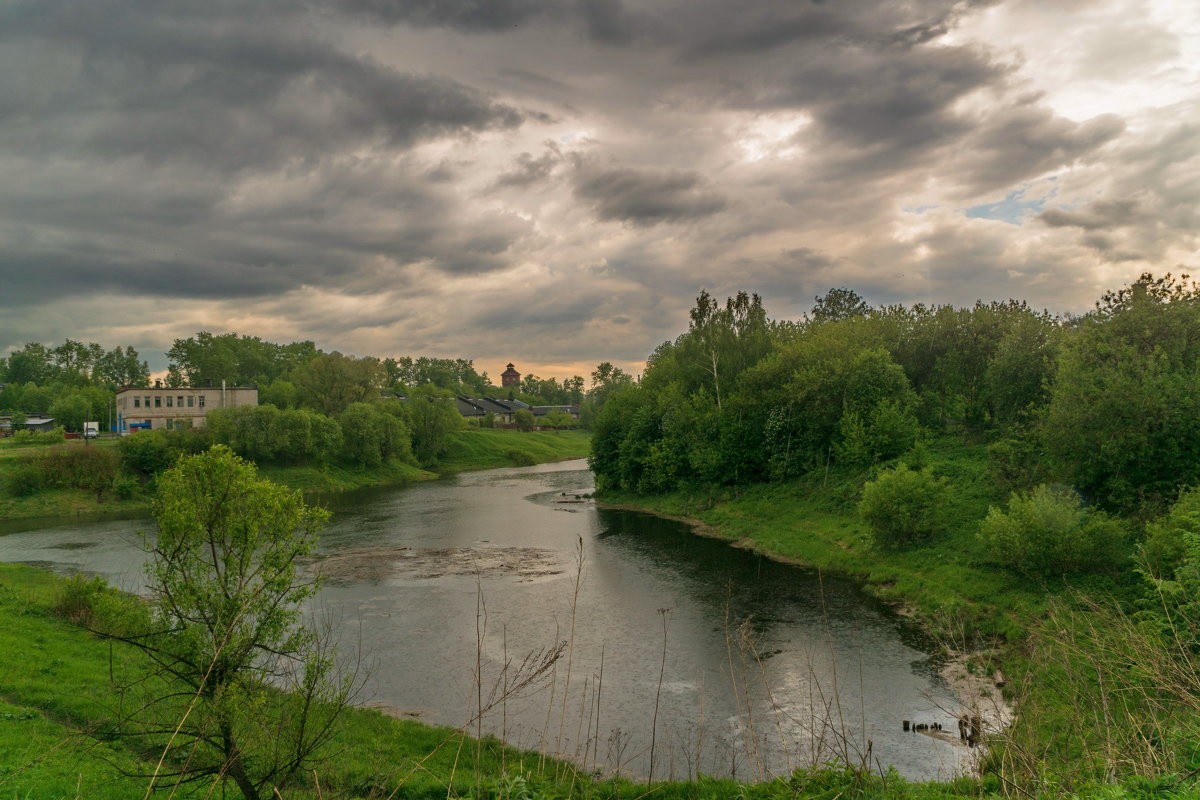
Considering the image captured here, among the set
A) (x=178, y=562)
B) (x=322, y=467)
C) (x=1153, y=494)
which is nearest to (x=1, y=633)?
(x=178, y=562)

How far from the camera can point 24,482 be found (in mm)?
55594

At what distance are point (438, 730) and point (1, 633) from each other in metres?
14.1

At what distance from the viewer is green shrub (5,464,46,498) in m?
55.1

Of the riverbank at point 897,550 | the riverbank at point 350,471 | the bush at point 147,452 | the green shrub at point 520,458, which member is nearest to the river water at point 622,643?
the riverbank at point 897,550

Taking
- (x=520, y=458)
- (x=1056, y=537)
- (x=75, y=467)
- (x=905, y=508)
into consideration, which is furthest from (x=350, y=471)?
(x=1056, y=537)

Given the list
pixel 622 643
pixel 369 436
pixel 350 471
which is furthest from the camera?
pixel 369 436

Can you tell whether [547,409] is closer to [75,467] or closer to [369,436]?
[369,436]

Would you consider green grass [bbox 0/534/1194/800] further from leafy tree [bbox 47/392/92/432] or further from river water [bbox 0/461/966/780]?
leafy tree [bbox 47/392/92/432]

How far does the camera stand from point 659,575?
106ft

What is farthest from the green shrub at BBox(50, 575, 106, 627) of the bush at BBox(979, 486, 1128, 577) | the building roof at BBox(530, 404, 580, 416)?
the building roof at BBox(530, 404, 580, 416)

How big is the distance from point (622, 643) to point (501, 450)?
271 feet

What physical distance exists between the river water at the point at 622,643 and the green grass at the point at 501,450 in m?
49.5

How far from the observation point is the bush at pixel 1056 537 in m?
23.4

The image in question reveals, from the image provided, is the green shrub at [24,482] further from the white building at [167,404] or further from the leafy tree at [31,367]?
the leafy tree at [31,367]
